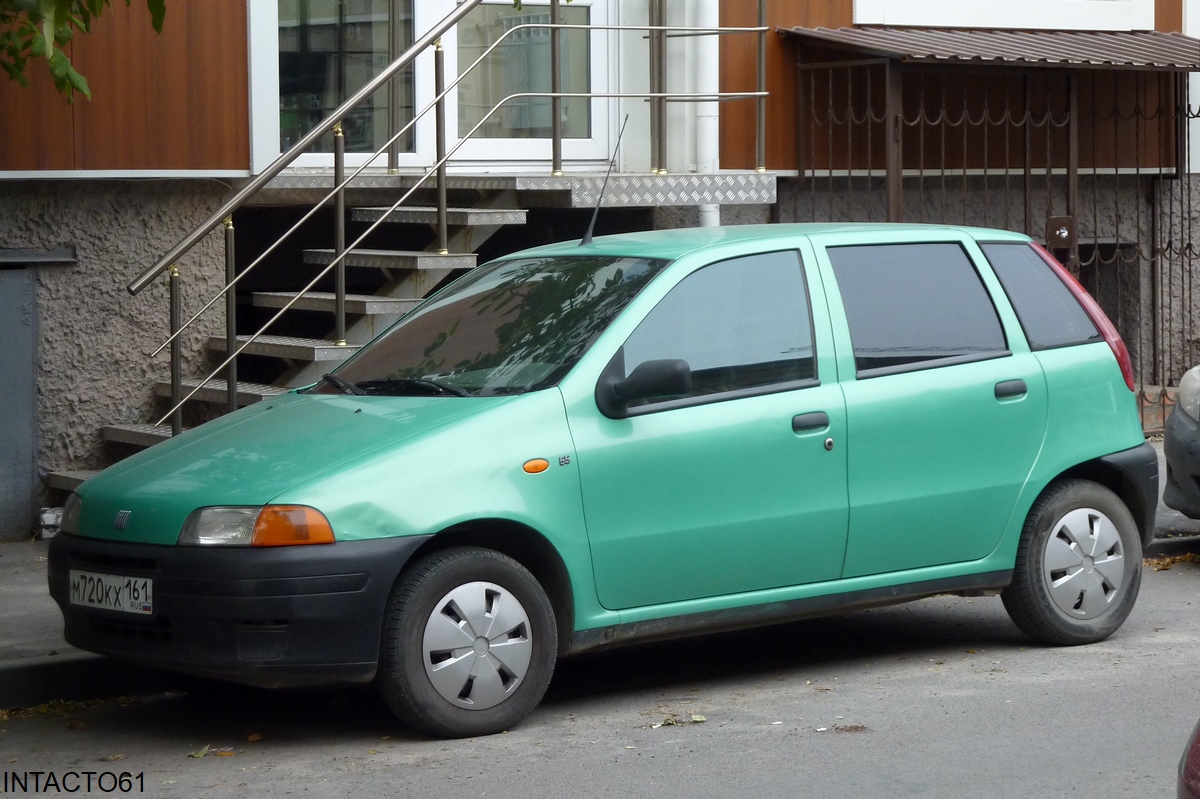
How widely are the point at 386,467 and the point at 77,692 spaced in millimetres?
1866

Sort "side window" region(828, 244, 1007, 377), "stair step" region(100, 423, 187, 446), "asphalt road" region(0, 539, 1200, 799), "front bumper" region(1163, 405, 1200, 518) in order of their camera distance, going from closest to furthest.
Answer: "asphalt road" region(0, 539, 1200, 799)
"side window" region(828, 244, 1007, 377)
"front bumper" region(1163, 405, 1200, 518)
"stair step" region(100, 423, 187, 446)

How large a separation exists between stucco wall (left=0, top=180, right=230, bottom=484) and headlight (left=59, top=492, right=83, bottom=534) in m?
3.81

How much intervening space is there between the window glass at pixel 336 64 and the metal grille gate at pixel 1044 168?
3.03 meters

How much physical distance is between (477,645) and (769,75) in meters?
7.52

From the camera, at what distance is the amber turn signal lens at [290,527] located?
5.27 m

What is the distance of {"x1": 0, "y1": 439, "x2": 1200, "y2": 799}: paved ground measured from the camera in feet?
16.8

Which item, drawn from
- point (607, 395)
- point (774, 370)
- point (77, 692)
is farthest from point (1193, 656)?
point (77, 692)

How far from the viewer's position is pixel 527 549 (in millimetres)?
5719

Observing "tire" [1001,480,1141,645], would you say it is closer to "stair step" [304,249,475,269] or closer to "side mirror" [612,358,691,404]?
"side mirror" [612,358,691,404]

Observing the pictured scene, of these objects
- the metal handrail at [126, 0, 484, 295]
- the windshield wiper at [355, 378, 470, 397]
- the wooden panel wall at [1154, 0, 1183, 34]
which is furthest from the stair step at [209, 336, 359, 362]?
the wooden panel wall at [1154, 0, 1183, 34]

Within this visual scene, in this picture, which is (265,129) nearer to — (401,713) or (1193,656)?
(401,713)

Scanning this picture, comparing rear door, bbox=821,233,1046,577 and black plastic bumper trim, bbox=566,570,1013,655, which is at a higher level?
rear door, bbox=821,233,1046,577

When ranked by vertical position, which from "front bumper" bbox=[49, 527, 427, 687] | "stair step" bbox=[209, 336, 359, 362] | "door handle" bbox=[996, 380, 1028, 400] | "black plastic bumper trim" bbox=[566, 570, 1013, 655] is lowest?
"black plastic bumper trim" bbox=[566, 570, 1013, 655]

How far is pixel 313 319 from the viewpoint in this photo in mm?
11016
